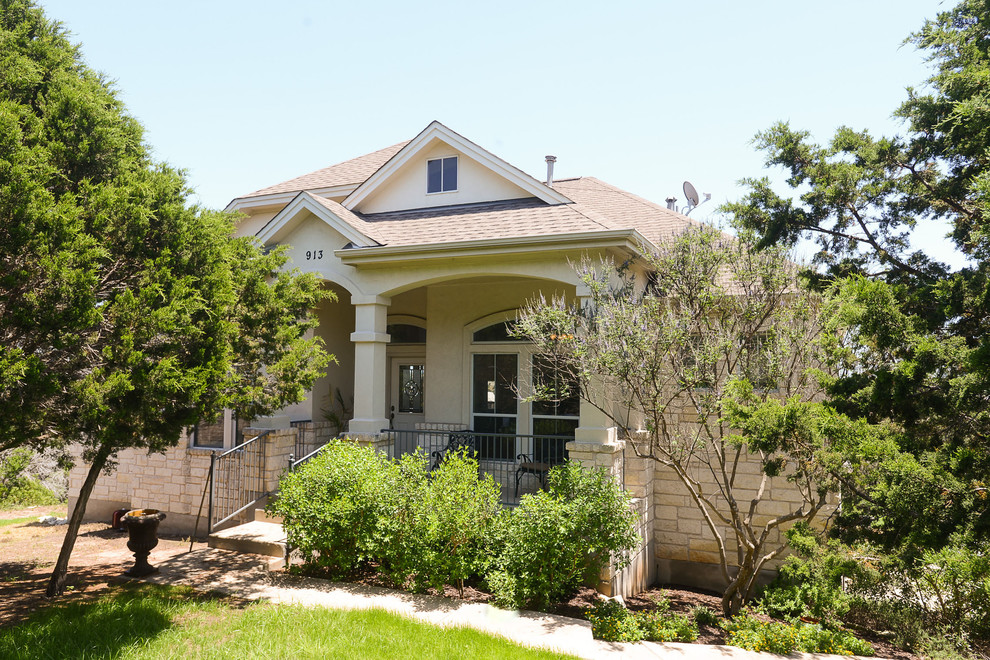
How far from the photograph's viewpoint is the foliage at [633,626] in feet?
20.5

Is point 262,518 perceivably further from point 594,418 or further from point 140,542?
point 594,418

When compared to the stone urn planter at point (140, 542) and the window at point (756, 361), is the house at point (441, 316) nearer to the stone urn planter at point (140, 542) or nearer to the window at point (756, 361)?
the window at point (756, 361)

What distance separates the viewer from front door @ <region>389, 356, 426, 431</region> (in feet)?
45.1

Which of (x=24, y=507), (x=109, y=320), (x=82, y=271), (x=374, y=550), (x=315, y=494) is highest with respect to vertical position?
(x=82, y=271)

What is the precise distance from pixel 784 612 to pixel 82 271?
29.0ft

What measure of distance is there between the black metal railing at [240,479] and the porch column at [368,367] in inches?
63.6

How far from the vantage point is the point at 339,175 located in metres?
15.2

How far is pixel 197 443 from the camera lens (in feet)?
38.9

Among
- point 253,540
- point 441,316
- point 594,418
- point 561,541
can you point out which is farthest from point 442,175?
point 561,541

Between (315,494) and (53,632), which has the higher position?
(315,494)

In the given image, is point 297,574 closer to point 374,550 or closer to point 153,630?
point 374,550

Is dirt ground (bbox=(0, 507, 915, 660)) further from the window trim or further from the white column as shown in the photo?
the window trim

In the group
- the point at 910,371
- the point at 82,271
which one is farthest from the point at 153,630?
the point at 910,371

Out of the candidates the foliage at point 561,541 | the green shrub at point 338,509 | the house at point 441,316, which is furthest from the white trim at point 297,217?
the foliage at point 561,541
